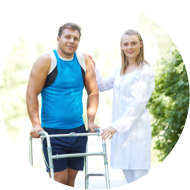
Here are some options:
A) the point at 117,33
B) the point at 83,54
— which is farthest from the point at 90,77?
the point at 117,33

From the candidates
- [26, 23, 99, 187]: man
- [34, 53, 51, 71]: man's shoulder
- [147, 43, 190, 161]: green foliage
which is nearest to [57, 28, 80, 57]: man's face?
[26, 23, 99, 187]: man

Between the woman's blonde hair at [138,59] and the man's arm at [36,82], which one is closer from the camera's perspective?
the man's arm at [36,82]

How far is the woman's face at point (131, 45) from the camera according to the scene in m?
2.75

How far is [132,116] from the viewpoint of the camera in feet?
8.76

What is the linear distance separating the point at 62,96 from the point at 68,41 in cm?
48

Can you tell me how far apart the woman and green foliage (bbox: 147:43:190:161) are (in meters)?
1.61

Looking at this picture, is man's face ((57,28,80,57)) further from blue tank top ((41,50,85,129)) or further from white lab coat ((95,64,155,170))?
white lab coat ((95,64,155,170))

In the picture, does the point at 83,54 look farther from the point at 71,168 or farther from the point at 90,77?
the point at 71,168

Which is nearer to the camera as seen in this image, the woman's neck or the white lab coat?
the white lab coat

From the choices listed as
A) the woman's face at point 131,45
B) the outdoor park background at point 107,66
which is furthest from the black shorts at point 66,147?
the outdoor park background at point 107,66

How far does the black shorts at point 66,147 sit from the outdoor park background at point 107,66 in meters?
1.48

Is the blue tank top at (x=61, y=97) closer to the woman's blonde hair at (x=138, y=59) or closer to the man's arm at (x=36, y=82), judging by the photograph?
the man's arm at (x=36, y=82)

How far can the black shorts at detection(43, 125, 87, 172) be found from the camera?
8.80ft

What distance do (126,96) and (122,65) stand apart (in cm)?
31
